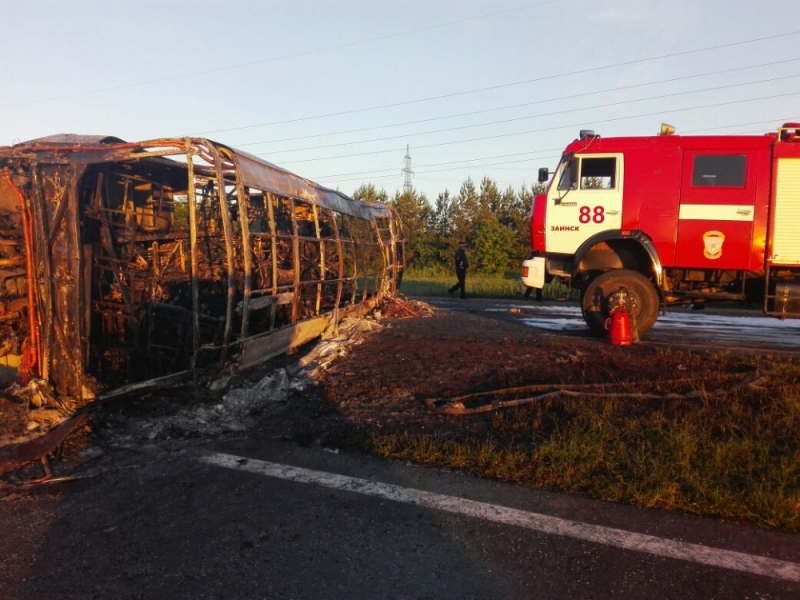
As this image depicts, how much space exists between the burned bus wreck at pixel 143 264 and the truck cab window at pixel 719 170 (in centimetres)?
587

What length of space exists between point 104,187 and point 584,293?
7.37 m

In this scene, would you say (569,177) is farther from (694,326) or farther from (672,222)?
(694,326)

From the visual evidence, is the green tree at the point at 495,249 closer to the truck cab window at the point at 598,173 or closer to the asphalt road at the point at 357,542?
the truck cab window at the point at 598,173

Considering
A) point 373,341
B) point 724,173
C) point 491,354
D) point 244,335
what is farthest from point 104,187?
point 724,173

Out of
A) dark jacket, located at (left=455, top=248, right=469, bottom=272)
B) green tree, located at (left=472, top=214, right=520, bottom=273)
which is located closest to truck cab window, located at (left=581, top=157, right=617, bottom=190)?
dark jacket, located at (left=455, top=248, right=469, bottom=272)

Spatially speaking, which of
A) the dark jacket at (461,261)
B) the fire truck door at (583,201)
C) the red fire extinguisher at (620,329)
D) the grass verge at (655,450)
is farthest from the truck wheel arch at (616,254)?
the dark jacket at (461,261)

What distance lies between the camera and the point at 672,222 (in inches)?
377

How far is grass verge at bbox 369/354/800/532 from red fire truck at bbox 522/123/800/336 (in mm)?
3628

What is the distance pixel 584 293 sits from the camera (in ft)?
33.1

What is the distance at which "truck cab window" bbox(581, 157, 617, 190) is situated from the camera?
32.4 feet

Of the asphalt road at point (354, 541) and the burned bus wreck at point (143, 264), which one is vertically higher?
the burned bus wreck at point (143, 264)

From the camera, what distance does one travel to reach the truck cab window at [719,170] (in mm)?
9367

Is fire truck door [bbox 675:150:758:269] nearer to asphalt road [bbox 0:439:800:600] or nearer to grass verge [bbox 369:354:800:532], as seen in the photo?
grass verge [bbox 369:354:800:532]

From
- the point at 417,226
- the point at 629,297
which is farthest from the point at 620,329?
the point at 417,226
